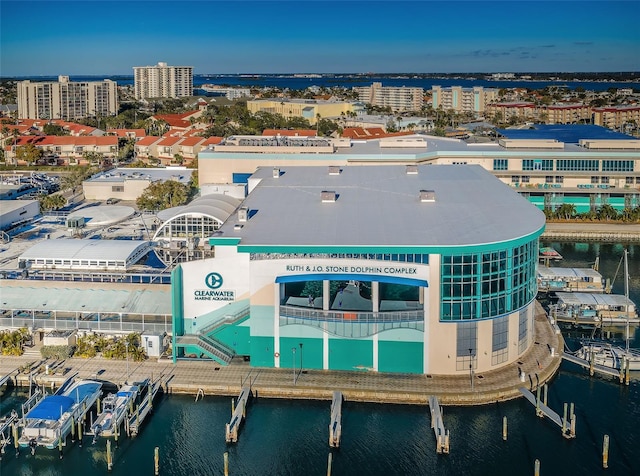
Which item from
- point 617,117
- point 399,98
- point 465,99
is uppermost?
point 399,98

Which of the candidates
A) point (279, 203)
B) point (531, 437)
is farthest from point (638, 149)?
point (531, 437)

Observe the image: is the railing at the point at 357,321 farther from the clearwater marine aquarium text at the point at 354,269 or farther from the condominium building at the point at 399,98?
the condominium building at the point at 399,98

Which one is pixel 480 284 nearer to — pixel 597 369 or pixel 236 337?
pixel 597 369

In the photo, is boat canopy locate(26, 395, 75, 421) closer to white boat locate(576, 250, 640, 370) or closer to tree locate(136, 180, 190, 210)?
white boat locate(576, 250, 640, 370)

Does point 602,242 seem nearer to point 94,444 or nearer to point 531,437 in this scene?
point 531,437

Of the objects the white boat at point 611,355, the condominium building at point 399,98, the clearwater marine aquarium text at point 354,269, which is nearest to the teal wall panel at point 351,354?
the clearwater marine aquarium text at point 354,269

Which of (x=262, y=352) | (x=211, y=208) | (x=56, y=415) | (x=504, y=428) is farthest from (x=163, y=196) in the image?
(x=504, y=428)
